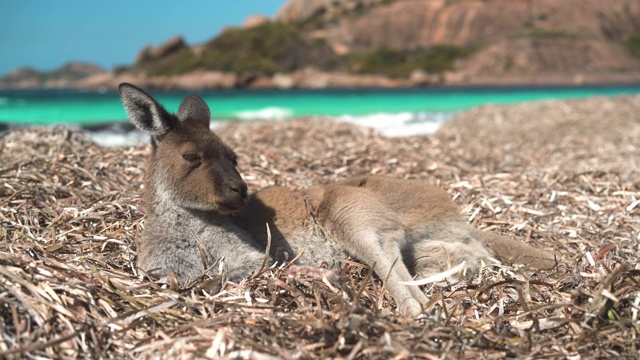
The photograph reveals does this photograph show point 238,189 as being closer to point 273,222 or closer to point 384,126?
point 273,222

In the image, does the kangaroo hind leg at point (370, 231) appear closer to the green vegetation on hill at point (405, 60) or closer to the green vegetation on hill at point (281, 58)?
the green vegetation on hill at point (281, 58)

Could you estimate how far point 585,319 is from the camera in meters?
2.58

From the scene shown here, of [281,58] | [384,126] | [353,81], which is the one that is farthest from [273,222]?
[281,58]

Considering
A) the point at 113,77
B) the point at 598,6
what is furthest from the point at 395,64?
the point at 113,77

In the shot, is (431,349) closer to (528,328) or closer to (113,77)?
(528,328)

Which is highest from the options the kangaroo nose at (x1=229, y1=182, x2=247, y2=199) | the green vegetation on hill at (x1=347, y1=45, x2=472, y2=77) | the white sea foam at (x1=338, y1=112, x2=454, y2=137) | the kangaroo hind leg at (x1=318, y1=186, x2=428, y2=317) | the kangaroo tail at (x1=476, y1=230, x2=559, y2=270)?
the green vegetation on hill at (x1=347, y1=45, x2=472, y2=77)

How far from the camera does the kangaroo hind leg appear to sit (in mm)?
2982

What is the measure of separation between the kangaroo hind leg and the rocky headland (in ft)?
192

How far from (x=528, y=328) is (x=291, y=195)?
5.64 feet

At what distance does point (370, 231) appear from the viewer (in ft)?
10.7

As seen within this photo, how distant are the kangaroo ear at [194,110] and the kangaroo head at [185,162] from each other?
13 cm

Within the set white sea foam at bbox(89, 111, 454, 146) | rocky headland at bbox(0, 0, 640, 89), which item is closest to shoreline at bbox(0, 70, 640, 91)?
rocky headland at bbox(0, 0, 640, 89)

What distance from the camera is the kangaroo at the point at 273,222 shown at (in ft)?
10.1

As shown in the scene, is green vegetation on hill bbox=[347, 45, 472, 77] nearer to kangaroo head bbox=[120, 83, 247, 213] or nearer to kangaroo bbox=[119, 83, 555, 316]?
kangaroo bbox=[119, 83, 555, 316]
